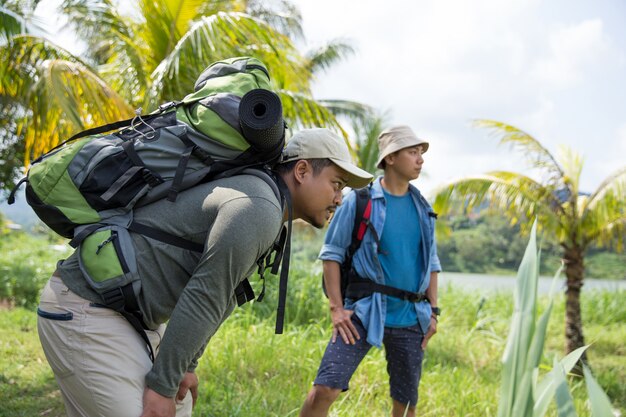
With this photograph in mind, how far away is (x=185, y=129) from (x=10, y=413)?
3.70 metres

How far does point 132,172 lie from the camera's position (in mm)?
1846

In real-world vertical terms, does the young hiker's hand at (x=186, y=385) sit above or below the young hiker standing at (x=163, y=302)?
below

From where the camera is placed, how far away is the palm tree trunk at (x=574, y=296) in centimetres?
978

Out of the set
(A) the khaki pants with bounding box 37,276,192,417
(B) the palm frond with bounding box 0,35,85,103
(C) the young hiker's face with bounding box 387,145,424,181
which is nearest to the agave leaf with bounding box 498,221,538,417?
(A) the khaki pants with bounding box 37,276,192,417

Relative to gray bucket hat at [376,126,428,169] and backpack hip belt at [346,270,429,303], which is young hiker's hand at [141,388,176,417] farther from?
gray bucket hat at [376,126,428,169]

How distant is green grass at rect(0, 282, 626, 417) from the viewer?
4863 millimetres

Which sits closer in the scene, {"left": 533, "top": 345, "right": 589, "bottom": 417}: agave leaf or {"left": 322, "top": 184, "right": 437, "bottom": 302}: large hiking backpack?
{"left": 533, "top": 345, "right": 589, "bottom": 417}: agave leaf

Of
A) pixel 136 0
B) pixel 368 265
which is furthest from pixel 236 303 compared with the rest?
pixel 136 0

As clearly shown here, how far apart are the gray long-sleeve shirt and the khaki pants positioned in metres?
0.05

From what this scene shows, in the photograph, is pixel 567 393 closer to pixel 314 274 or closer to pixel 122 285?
pixel 122 285

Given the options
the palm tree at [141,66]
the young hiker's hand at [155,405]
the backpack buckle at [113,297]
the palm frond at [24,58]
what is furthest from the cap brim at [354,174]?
the palm frond at [24,58]

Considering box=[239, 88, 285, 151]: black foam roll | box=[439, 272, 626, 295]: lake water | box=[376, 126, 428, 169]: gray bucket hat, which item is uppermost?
box=[376, 126, 428, 169]: gray bucket hat

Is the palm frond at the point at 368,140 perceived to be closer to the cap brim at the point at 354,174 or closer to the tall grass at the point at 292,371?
the tall grass at the point at 292,371

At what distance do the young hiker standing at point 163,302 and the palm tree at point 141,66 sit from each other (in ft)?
17.9
